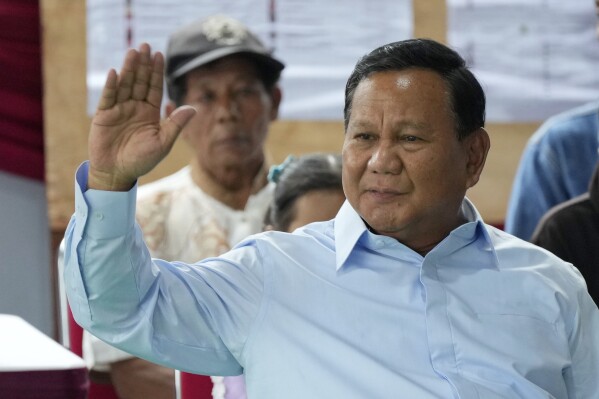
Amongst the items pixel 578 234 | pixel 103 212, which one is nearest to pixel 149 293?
pixel 103 212

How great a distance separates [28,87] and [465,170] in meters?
1.85

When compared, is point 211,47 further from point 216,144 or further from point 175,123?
point 175,123

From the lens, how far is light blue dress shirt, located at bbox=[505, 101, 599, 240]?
2717mm

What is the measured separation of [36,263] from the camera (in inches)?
133

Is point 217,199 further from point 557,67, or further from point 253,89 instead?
point 557,67

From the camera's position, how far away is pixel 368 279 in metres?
1.68

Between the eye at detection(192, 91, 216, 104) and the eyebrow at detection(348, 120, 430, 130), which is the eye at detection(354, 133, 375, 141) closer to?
the eyebrow at detection(348, 120, 430, 130)

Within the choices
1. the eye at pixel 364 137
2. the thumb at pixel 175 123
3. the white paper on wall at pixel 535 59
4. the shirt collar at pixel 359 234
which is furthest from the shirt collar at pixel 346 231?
the white paper on wall at pixel 535 59

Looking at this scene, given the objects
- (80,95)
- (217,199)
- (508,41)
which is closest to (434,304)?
(217,199)

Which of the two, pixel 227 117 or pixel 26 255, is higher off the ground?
pixel 227 117

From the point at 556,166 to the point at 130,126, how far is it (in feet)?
4.98

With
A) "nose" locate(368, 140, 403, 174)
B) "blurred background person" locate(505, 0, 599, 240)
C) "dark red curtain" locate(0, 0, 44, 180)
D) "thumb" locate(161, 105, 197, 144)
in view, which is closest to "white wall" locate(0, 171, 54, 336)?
"dark red curtain" locate(0, 0, 44, 180)

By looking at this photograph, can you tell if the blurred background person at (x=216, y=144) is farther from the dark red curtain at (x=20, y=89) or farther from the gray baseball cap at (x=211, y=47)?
the dark red curtain at (x=20, y=89)

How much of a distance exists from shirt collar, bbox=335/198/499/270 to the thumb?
1.12 feet
